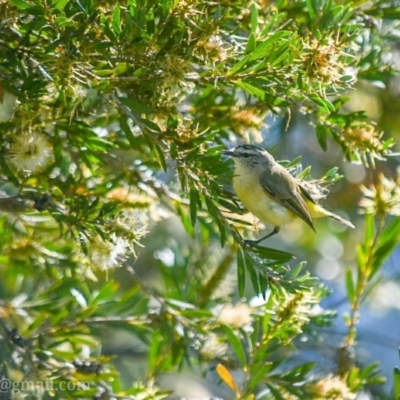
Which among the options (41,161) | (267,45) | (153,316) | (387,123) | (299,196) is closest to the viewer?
(267,45)

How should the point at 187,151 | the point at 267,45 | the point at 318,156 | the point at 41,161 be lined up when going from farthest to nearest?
the point at 318,156, the point at 41,161, the point at 187,151, the point at 267,45

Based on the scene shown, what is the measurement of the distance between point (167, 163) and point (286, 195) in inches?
37.0

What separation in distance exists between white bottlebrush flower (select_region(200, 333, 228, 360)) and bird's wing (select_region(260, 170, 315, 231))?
0.77m

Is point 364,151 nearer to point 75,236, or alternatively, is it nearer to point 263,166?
point 75,236

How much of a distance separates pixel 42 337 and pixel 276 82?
95 centimetres

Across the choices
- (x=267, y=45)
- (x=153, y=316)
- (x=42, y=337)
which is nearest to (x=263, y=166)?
(x=153, y=316)

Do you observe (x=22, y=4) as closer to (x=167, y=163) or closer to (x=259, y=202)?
(x=167, y=163)

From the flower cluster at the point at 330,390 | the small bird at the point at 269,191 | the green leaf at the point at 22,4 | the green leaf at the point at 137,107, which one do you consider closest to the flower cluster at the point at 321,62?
the green leaf at the point at 137,107

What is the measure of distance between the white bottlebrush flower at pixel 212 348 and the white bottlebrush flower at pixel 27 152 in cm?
72

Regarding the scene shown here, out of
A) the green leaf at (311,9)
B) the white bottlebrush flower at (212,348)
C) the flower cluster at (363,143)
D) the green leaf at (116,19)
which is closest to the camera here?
the green leaf at (116,19)

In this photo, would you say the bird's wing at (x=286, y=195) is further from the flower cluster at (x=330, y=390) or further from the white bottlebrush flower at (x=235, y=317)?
the flower cluster at (x=330, y=390)

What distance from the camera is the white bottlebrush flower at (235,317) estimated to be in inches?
85.9

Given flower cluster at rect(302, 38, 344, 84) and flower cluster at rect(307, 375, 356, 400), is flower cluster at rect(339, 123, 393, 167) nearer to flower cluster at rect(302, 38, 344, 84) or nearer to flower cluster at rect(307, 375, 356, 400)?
flower cluster at rect(302, 38, 344, 84)

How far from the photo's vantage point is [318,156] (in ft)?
13.3
